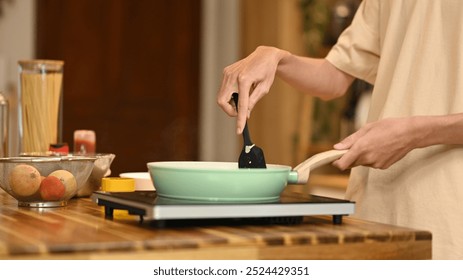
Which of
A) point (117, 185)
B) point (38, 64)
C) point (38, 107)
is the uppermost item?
point (38, 64)

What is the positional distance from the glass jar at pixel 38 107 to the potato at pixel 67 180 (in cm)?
51

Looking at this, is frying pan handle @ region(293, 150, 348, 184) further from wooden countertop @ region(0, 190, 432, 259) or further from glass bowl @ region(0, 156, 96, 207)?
glass bowl @ region(0, 156, 96, 207)

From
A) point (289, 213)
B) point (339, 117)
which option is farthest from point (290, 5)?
point (289, 213)

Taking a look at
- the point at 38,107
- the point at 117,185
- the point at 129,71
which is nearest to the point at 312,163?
the point at 117,185

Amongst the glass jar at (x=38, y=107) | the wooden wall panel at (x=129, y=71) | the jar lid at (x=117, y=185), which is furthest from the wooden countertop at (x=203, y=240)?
the wooden wall panel at (x=129, y=71)

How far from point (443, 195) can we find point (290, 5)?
2.91 meters

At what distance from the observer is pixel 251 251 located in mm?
1018

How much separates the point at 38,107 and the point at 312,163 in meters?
0.85

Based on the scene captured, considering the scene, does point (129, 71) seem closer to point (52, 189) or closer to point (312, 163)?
point (52, 189)

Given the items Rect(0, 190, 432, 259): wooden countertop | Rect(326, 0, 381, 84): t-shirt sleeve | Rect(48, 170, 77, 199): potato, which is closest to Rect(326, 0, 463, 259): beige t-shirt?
Rect(326, 0, 381, 84): t-shirt sleeve

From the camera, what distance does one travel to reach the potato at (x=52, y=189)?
1394 millimetres

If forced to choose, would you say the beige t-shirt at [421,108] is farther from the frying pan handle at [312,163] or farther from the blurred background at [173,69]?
the blurred background at [173,69]

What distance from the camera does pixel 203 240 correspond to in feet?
3.29
